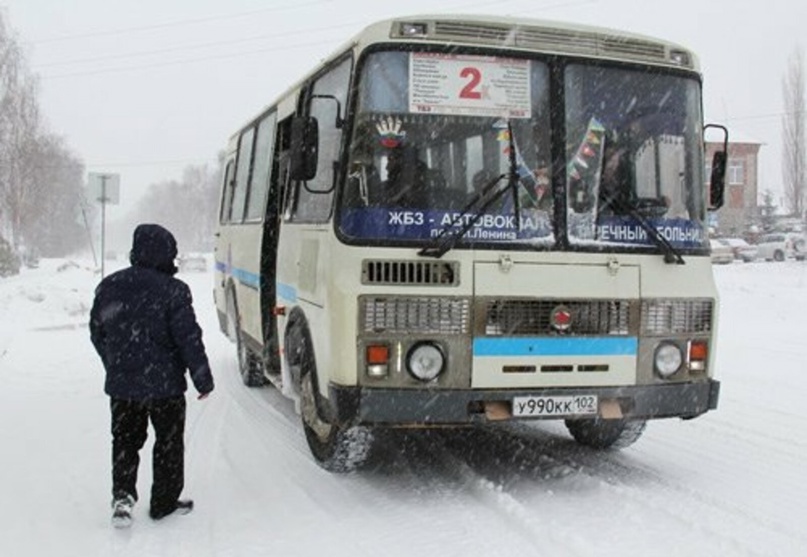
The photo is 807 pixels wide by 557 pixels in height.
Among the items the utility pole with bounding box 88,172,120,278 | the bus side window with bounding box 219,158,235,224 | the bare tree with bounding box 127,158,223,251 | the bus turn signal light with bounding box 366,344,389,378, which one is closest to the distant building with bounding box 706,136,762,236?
the utility pole with bounding box 88,172,120,278

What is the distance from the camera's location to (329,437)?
20.8 feet

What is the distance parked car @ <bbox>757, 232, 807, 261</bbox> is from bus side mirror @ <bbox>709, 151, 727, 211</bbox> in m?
39.4

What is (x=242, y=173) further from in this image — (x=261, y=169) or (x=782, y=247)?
(x=782, y=247)

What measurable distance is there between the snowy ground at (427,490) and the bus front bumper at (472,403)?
0.53m

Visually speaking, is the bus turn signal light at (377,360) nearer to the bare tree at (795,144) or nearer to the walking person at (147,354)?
the walking person at (147,354)

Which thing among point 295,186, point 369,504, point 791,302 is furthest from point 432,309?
point 791,302

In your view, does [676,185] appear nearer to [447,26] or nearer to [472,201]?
[472,201]

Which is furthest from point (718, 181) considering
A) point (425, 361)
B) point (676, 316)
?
point (425, 361)

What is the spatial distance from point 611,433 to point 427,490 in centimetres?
176

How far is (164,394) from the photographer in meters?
5.33

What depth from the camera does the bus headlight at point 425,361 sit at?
561cm

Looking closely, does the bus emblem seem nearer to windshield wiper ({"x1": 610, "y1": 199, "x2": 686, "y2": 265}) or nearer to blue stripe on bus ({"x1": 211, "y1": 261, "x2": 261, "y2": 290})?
windshield wiper ({"x1": 610, "y1": 199, "x2": 686, "y2": 265})

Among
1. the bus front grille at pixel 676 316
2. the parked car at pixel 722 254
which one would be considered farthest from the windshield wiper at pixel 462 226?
the parked car at pixel 722 254

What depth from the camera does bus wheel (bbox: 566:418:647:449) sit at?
695 cm
